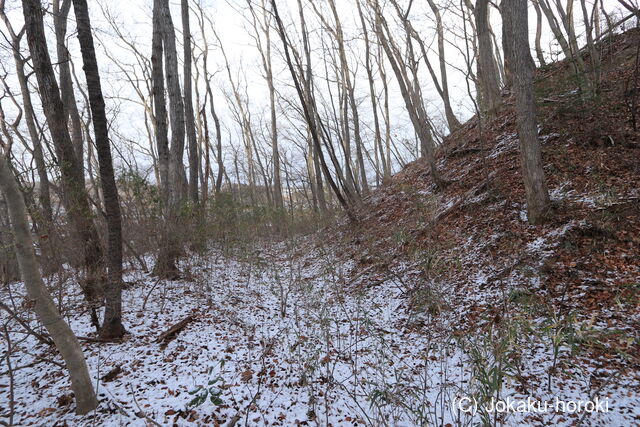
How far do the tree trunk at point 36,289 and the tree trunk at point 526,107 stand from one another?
590cm

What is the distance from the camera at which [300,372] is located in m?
3.28

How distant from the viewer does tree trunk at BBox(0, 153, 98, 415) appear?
1.99 metres

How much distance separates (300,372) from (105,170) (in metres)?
→ 3.28

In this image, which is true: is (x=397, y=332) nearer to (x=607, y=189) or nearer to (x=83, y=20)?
(x=607, y=189)

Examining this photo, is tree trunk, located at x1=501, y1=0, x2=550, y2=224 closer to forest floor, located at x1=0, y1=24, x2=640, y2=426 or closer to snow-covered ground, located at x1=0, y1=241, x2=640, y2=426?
forest floor, located at x1=0, y1=24, x2=640, y2=426

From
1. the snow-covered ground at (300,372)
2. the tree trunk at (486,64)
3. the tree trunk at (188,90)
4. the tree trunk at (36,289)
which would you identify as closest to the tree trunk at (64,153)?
the snow-covered ground at (300,372)

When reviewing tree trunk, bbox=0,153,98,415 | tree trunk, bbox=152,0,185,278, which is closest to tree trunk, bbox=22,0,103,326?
tree trunk, bbox=152,0,185,278

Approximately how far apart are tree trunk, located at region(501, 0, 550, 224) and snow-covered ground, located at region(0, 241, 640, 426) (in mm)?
2391

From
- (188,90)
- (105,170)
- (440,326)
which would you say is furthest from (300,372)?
(188,90)

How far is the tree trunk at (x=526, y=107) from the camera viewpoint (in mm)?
4344

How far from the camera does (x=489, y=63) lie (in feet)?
31.5

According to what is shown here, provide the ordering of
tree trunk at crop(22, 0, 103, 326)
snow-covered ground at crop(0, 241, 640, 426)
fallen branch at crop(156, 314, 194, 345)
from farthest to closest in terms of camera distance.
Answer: tree trunk at crop(22, 0, 103, 326), fallen branch at crop(156, 314, 194, 345), snow-covered ground at crop(0, 241, 640, 426)

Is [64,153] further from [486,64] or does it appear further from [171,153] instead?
[486,64]

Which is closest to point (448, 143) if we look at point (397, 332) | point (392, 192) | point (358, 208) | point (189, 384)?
point (392, 192)
